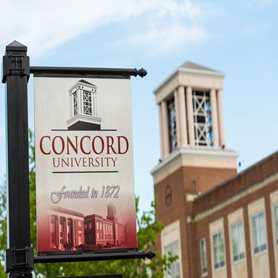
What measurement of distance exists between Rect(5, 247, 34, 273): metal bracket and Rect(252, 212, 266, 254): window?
41.1 meters

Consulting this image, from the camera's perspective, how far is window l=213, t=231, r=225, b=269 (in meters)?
53.2

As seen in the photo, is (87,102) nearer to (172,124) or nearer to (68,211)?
(68,211)

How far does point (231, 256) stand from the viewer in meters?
52.2

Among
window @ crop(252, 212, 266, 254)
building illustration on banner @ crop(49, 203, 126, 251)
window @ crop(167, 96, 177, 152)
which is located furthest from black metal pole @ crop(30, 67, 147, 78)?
window @ crop(167, 96, 177, 152)

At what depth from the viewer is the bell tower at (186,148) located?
57.3 metres

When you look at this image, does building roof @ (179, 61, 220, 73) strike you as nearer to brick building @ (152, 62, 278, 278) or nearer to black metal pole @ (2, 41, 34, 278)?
brick building @ (152, 62, 278, 278)

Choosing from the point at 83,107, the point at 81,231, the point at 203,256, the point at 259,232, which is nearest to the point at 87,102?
the point at 83,107

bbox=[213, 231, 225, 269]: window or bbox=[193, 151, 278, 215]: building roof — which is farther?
bbox=[213, 231, 225, 269]: window

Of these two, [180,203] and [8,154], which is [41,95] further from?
[180,203]

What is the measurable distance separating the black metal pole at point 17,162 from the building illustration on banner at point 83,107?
0.51m

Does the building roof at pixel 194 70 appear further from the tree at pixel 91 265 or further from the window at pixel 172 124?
the tree at pixel 91 265

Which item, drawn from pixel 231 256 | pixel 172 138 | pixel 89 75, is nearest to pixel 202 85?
→ pixel 172 138

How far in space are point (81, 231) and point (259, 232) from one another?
41011mm

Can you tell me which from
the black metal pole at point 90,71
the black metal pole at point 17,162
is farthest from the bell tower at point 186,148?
the black metal pole at point 17,162
